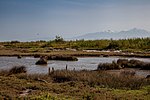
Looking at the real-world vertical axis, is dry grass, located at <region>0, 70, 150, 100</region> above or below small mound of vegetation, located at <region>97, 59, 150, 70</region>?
above

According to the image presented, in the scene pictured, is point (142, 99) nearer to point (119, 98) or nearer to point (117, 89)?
point (119, 98)

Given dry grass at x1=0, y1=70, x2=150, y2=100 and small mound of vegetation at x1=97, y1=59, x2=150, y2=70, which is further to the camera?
small mound of vegetation at x1=97, y1=59, x2=150, y2=70

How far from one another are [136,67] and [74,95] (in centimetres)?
2214

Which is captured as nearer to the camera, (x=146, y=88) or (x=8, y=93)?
(x=8, y=93)

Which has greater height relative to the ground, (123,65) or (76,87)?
(76,87)

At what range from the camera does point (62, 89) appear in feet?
65.5

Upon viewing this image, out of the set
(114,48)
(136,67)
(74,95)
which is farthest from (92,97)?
(114,48)

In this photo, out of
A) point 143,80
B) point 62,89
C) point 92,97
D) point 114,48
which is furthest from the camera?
point 114,48

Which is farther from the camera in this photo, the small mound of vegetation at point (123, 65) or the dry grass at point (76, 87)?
the small mound of vegetation at point (123, 65)

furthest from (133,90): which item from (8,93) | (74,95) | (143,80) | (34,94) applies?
(8,93)

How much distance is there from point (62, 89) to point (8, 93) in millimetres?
3467

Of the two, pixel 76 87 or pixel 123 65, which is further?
pixel 123 65

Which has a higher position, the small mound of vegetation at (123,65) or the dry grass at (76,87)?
the dry grass at (76,87)

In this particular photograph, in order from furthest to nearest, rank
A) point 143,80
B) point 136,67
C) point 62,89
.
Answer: point 136,67, point 143,80, point 62,89
